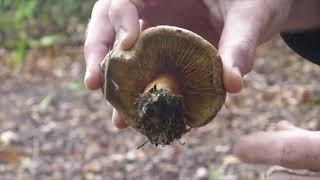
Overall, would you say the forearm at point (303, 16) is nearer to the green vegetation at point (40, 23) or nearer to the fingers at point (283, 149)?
the fingers at point (283, 149)

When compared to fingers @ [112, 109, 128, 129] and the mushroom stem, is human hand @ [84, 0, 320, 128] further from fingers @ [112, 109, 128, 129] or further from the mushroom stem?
the mushroom stem

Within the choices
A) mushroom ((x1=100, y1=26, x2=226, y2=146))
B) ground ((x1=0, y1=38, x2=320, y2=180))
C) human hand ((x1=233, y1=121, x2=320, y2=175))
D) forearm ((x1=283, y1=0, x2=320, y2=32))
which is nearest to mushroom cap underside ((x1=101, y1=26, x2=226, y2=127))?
mushroom ((x1=100, y1=26, x2=226, y2=146))

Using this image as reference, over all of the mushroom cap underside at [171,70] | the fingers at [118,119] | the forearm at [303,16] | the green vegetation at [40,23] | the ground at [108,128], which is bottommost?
the green vegetation at [40,23]

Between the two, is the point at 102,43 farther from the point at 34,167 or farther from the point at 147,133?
the point at 34,167

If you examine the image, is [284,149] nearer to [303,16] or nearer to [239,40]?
[239,40]

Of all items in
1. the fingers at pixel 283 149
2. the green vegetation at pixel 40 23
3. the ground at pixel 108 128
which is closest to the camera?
the fingers at pixel 283 149

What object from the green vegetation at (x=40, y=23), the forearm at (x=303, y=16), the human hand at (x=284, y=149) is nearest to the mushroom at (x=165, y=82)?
the human hand at (x=284, y=149)
